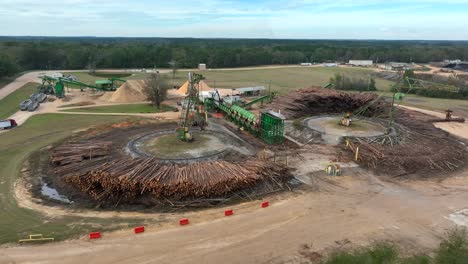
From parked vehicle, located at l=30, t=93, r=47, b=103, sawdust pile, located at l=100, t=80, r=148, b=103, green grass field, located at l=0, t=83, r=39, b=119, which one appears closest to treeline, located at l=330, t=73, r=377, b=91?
sawdust pile, located at l=100, t=80, r=148, b=103

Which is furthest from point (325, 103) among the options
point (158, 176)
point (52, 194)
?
point (52, 194)

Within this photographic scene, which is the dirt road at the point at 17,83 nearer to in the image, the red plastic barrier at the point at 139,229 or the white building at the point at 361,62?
the red plastic barrier at the point at 139,229

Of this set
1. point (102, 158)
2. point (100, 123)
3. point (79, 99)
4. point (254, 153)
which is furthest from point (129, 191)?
point (79, 99)

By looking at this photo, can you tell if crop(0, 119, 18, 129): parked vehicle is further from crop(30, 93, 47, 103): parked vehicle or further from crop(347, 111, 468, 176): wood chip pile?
crop(347, 111, 468, 176): wood chip pile

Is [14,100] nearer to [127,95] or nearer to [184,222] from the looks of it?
[127,95]

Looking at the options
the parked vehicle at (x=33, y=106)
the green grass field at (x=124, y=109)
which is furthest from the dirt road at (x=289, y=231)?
the parked vehicle at (x=33, y=106)
